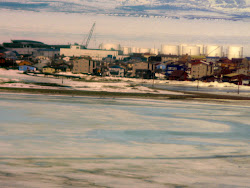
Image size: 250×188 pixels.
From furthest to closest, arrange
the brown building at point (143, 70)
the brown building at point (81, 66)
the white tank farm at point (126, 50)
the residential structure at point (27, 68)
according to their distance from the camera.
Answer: the white tank farm at point (126, 50)
the brown building at point (81, 66)
the brown building at point (143, 70)
the residential structure at point (27, 68)

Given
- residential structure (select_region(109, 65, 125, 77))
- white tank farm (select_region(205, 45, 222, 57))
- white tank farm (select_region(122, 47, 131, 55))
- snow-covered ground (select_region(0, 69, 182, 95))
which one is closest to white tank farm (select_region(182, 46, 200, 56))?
white tank farm (select_region(205, 45, 222, 57))

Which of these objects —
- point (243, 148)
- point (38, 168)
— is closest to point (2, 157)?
point (38, 168)

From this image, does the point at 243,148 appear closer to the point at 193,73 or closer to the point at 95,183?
the point at 95,183

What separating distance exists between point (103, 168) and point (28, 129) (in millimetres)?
3503

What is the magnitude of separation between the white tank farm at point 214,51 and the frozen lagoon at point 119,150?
75.9 metres

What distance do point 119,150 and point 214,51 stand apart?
3253 inches

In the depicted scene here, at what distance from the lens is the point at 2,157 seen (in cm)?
530

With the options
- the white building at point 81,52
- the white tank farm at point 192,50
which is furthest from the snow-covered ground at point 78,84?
the white tank farm at point 192,50

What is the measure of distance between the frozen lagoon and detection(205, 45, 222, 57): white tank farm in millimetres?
75918

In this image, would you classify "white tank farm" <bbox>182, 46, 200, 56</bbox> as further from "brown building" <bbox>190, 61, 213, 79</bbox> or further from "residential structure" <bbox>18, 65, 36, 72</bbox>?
"residential structure" <bbox>18, 65, 36, 72</bbox>

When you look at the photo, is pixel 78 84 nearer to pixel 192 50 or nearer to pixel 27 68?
pixel 27 68

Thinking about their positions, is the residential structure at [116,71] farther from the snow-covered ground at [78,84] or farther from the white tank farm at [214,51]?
the white tank farm at [214,51]

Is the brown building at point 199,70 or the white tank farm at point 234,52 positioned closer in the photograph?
the brown building at point 199,70

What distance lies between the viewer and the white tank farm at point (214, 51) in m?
84.4
